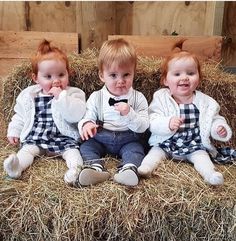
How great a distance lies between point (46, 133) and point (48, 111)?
0.37ft

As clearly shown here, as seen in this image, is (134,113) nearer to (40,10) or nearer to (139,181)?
(139,181)

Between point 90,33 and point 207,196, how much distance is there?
170 centimetres

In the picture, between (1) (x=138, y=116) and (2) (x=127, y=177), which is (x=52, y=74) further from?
(2) (x=127, y=177)

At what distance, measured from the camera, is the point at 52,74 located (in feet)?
5.72

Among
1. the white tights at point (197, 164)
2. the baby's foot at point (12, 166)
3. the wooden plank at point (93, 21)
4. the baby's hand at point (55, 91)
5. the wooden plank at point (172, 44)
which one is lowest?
the white tights at point (197, 164)

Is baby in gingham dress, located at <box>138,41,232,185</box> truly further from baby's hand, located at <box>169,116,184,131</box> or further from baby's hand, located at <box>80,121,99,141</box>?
baby's hand, located at <box>80,121,99,141</box>

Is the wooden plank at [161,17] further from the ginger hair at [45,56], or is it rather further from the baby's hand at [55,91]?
the baby's hand at [55,91]

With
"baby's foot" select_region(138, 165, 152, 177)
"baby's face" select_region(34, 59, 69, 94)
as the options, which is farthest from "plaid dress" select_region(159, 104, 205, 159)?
"baby's face" select_region(34, 59, 69, 94)

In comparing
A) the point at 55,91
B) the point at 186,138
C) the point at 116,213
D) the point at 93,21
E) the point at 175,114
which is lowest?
the point at 116,213

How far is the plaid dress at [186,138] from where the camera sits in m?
1.69

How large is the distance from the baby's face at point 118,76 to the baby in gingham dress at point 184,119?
20cm

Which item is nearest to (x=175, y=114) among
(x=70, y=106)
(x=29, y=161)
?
(x=70, y=106)

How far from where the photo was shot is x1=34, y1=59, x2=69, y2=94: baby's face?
1.73m

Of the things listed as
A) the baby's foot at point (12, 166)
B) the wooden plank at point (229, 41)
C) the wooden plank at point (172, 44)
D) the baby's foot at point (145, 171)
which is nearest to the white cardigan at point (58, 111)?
the baby's foot at point (12, 166)
